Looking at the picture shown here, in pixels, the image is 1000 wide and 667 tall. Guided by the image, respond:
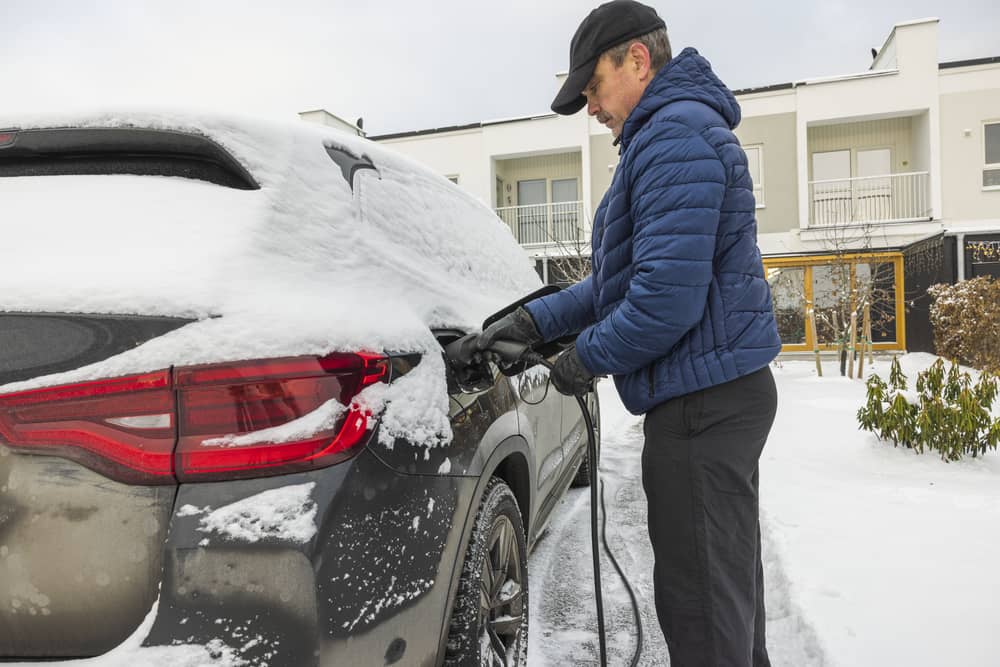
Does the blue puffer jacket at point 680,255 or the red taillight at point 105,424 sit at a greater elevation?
the blue puffer jacket at point 680,255

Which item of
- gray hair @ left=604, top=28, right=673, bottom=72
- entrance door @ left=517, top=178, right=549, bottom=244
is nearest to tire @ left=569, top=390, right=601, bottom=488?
gray hair @ left=604, top=28, right=673, bottom=72

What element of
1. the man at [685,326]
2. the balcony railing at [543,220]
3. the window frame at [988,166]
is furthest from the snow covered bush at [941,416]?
the balcony railing at [543,220]

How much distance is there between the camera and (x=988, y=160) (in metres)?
16.8

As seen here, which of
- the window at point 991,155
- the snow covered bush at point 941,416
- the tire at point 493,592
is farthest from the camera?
the window at point 991,155

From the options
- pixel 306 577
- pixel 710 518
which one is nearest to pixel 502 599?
pixel 710 518

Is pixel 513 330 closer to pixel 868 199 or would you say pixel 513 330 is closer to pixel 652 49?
pixel 652 49

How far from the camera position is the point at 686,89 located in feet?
5.40

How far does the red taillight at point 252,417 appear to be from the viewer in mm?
1145

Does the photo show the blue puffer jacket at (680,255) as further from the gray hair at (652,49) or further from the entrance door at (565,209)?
the entrance door at (565,209)

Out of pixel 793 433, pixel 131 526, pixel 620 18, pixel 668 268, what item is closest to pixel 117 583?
pixel 131 526

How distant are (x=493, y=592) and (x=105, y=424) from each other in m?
1.25

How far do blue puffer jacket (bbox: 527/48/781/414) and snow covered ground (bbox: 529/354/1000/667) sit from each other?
4.57 ft

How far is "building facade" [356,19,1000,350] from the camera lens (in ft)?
53.0

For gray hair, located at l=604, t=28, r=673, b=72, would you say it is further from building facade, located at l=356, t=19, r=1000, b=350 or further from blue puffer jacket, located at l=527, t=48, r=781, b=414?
building facade, located at l=356, t=19, r=1000, b=350
